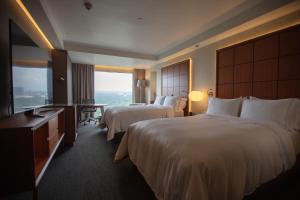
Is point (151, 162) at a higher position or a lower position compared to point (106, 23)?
lower

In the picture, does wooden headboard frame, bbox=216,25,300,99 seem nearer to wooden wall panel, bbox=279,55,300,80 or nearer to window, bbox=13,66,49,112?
wooden wall panel, bbox=279,55,300,80

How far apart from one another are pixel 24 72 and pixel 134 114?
2156 millimetres

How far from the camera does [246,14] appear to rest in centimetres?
245

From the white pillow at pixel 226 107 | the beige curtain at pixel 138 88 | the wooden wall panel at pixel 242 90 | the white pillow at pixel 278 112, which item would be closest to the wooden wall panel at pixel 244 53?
the wooden wall panel at pixel 242 90

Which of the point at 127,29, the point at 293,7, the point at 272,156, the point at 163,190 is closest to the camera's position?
the point at 163,190

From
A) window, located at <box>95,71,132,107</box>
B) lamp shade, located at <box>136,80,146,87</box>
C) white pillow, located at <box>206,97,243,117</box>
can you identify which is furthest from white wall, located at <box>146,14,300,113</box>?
window, located at <box>95,71,132,107</box>

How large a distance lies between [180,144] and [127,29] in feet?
9.50

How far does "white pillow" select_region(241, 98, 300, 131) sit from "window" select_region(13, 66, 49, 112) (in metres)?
3.23

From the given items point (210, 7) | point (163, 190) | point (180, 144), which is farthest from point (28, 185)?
point (210, 7)

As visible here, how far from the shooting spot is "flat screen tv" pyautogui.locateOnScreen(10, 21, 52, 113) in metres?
1.69

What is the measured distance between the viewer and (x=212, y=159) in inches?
43.8

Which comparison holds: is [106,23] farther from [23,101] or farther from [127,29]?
[23,101]

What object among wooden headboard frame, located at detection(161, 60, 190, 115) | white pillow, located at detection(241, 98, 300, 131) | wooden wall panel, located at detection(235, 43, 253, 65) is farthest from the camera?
wooden headboard frame, located at detection(161, 60, 190, 115)

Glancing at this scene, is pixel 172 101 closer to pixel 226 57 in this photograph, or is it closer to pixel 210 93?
pixel 210 93
